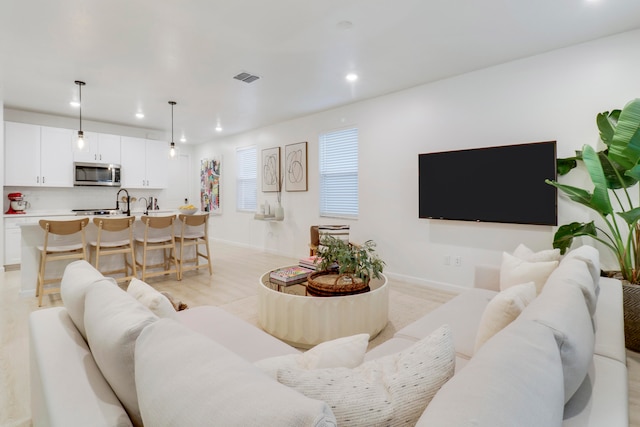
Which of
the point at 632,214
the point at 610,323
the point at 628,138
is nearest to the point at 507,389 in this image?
the point at 610,323

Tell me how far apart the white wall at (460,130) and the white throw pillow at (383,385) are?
3.24 metres

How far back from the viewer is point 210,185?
8305mm

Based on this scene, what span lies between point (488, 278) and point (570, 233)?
0.95 meters

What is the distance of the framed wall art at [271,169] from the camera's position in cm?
635

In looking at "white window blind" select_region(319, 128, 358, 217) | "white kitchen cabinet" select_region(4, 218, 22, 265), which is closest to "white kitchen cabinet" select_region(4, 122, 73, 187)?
"white kitchen cabinet" select_region(4, 218, 22, 265)

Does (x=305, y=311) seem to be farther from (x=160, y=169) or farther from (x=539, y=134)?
(x=160, y=169)

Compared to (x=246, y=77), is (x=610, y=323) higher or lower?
lower

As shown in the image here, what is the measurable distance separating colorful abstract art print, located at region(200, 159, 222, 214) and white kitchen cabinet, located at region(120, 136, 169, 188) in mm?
1193

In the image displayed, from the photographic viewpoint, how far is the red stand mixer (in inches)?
213

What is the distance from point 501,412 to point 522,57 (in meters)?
3.96

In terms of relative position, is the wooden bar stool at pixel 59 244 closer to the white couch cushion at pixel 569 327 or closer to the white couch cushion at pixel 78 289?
the white couch cushion at pixel 78 289

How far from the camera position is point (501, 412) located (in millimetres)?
568

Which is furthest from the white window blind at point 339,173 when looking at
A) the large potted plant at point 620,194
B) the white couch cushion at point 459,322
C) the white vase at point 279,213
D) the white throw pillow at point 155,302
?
the white throw pillow at point 155,302

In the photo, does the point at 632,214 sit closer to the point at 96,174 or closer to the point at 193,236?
the point at 193,236
